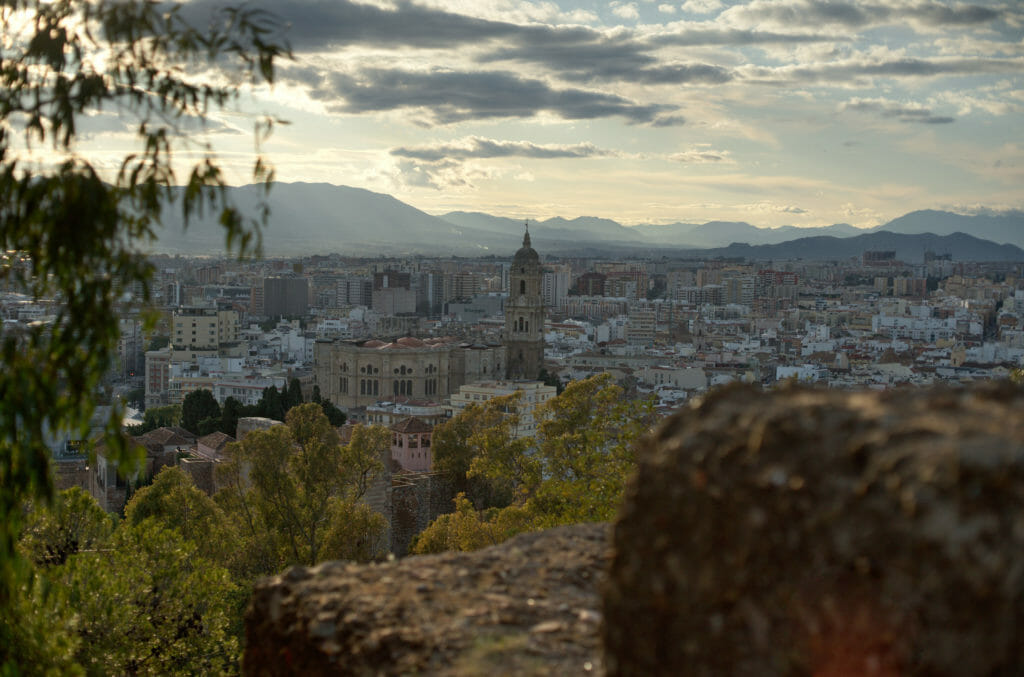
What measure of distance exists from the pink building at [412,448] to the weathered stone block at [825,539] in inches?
1061

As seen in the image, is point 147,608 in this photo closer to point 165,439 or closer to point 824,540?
point 824,540

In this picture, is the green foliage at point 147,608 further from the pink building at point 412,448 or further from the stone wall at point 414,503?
the pink building at point 412,448

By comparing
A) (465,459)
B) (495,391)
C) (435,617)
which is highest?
(435,617)

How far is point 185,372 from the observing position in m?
61.5

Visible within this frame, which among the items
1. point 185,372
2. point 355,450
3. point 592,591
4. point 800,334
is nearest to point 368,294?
point 800,334

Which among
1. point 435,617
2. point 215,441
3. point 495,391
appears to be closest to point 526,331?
point 495,391

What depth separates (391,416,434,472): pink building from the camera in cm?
2970

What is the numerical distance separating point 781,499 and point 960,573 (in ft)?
1.43

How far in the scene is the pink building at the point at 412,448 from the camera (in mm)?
29703

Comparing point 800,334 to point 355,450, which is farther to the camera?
point 800,334

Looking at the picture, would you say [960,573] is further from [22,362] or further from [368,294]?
[368,294]

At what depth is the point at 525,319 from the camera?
186 feet

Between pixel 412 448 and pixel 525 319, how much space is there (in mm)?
27374

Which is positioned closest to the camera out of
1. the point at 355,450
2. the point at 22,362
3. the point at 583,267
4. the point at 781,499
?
the point at 781,499
